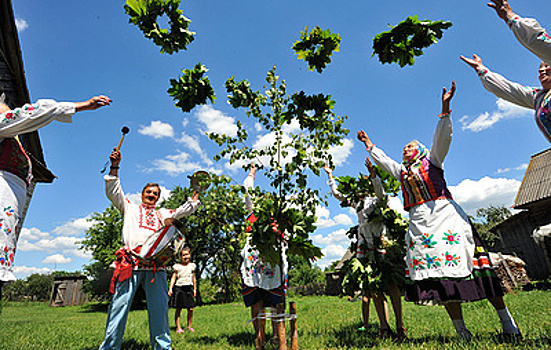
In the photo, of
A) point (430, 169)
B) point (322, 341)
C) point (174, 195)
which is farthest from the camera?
point (174, 195)

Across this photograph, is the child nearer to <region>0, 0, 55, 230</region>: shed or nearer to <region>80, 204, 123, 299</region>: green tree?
<region>0, 0, 55, 230</region>: shed

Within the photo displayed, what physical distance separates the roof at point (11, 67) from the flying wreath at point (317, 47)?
5979mm

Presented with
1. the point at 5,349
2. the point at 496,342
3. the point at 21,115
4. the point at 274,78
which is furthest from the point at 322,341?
the point at 5,349

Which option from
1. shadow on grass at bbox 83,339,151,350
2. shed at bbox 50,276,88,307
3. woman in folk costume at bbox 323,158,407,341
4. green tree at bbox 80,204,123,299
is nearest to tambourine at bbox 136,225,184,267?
shadow on grass at bbox 83,339,151,350

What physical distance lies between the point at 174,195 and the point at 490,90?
2181 centimetres

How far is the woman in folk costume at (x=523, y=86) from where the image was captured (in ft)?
7.38

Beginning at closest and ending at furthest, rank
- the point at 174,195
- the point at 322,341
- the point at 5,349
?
the point at 322,341
the point at 5,349
the point at 174,195

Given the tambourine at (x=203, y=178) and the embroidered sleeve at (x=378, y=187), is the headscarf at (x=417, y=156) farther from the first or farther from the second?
the tambourine at (x=203, y=178)

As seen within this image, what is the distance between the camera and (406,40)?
290cm

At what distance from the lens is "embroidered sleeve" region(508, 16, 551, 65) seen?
2.22 meters

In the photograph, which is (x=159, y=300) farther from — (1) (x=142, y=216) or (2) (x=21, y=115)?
(2) (x=21, y=115)

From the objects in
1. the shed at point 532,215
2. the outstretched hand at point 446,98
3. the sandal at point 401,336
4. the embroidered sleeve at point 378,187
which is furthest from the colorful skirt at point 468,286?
the shed at point 532,215

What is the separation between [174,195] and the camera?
22344 millimetres

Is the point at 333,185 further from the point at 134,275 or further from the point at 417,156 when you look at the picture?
the point at 134,275
